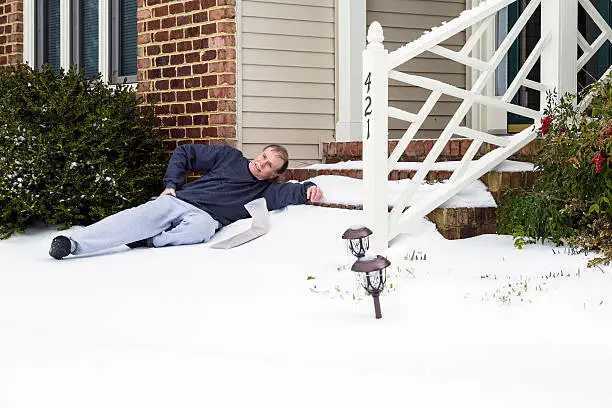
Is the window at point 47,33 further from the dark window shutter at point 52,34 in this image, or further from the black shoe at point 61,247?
the black shoe at point 61,247

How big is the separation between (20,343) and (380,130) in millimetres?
2511

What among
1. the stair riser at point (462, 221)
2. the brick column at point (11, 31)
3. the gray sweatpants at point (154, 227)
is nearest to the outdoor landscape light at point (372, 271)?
the stair riser at point (462, 221)

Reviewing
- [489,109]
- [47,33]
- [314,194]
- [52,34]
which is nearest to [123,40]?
[52,34]

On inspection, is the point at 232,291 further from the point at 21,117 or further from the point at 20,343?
the point at 21,117

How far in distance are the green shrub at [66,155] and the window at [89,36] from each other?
48.5 inches

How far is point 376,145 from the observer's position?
5.47 metres

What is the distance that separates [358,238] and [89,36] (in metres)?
5.19

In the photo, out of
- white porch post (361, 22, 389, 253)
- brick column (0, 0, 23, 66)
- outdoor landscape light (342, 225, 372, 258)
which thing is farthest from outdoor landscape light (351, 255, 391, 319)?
brick column (0, 0, 23, 66)

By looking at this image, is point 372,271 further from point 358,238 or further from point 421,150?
point 421,150

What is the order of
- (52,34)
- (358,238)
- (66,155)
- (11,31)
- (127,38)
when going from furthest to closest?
(11,31), (52,34), (127,38), (66,155), (358,238)

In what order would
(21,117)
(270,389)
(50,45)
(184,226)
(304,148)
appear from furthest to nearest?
(50,45)
(304,148)
(21,117)
(184,226)
(270,389)

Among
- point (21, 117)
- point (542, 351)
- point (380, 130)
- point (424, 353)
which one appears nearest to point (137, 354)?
point (424, 353)

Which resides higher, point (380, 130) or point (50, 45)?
point (50, 45)

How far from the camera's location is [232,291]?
15.4 feet
